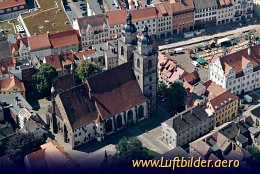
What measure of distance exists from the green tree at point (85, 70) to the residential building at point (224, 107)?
39741 mm

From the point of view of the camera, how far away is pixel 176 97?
18338cm

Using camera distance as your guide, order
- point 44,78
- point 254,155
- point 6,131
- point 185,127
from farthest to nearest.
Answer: point 44,78 < point 6,131 < point 185,127 < point 254,155

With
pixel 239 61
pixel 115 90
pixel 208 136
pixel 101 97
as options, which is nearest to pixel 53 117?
pixel 101 97

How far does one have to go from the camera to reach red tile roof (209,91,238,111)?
17725cm

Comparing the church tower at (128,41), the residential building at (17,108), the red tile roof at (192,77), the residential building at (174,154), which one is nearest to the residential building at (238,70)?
the red tile roof at (192,77)

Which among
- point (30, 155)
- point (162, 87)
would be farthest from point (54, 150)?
point (162, 87)

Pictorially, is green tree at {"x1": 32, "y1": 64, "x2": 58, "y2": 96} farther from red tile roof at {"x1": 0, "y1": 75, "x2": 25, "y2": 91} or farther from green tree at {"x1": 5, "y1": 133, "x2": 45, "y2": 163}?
green tree at {"x1": 5, "y1": 133, "x2": 45, "y2": 163}

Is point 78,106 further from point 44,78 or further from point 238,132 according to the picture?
point 238,132

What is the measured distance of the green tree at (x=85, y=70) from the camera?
19325 centimetres

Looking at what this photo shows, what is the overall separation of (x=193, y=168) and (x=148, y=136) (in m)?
26.1

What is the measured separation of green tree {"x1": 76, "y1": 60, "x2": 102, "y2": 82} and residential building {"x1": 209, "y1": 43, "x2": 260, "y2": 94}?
1472 inches

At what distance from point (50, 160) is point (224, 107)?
55194 millimetres

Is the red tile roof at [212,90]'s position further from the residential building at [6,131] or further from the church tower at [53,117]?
the residential building at [6,131]

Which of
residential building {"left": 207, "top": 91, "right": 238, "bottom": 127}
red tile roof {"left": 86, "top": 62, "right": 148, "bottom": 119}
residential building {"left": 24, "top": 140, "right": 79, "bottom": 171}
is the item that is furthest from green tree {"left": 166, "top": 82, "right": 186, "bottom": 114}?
residential building {"left": 24, "top": 140, "right": 79, "bottom": 171}
